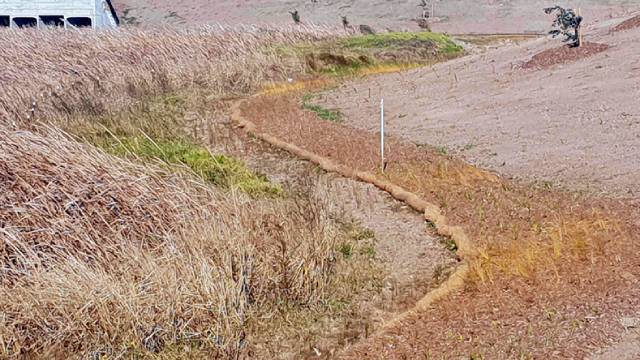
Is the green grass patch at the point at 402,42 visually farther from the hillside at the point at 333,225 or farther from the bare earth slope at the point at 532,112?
the hillside at the point at 333,225

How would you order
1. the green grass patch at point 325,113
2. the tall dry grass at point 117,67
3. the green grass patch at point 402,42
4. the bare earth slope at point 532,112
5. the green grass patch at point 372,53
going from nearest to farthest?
1. the bare earth slope at point 532,112
2. the tall dry grass at point 117,67
3. the green grass patch at point 325,113
4. the green grass patch at point 372,53
5. the green grass patch at point 402,42

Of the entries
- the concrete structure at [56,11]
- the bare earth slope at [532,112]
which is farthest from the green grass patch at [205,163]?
the concrete structure at [56,11]

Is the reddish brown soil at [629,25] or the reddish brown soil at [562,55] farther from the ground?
the reddish brown soil at [629,25]

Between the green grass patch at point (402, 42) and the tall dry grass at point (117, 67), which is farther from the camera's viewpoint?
the green grass patch at point (402, 42)

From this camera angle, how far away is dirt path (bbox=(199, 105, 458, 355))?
6016mm

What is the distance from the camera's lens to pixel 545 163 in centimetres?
905

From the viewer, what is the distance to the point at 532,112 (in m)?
11.6

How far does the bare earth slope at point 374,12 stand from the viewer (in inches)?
1362

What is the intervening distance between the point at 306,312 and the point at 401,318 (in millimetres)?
718

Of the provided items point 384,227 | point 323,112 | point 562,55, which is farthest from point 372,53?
point 384,227

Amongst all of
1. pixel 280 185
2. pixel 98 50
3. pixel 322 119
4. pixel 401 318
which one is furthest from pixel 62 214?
pixel 98 50

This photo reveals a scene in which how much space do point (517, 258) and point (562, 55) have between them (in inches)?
383

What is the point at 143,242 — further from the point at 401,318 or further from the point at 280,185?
the point at 280,185

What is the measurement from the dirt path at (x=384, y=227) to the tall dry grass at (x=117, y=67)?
325cm
